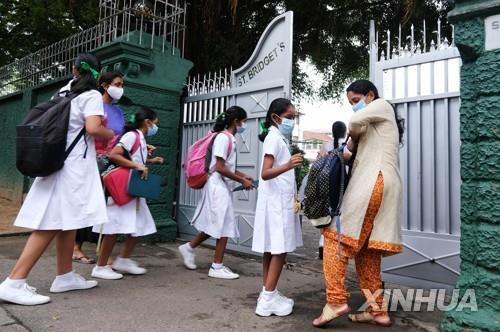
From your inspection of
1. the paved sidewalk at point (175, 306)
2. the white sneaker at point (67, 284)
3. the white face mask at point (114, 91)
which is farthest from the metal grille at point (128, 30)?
the white sneaker at point (67, 284)

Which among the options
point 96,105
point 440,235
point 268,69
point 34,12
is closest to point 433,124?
point 440,235

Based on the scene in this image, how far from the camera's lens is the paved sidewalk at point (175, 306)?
2.68 m

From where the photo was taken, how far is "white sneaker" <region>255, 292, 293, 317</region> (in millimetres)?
2916

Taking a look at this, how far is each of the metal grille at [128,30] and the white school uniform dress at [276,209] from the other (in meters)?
3.48

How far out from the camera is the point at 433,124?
12.2 ft

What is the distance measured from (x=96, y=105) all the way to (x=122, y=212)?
1.12m

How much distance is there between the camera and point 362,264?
9.62 ft

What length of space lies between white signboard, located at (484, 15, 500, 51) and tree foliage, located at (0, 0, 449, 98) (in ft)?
14.2

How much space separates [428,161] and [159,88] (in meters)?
3.69

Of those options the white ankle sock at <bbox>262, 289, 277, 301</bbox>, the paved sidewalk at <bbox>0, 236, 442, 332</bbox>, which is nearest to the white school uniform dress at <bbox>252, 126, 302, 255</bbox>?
the white ankle sock at <bbox>262, 289, 277, 301</bbox>

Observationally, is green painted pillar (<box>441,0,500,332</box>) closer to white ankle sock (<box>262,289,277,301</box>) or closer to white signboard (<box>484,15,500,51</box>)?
white signboard (<box>484,15,500,51</box>)

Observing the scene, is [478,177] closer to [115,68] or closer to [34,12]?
[115,68]

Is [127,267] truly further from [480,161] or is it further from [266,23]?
[266,23]

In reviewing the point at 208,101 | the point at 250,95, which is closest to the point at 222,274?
the point at 250,95
